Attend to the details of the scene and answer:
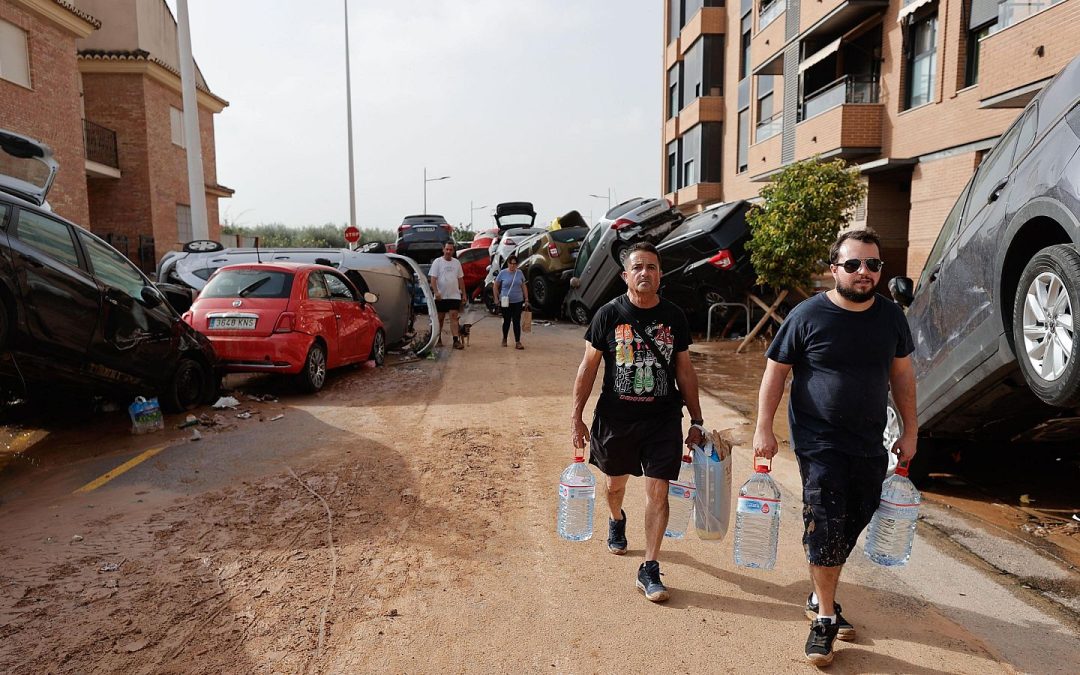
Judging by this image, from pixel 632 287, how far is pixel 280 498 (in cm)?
305

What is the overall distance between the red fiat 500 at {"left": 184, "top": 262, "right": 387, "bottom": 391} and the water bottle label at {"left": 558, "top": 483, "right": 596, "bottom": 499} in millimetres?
5577

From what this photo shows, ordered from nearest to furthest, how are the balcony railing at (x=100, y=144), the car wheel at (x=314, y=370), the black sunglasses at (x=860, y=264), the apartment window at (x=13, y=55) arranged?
1. the black sunglasses at (x=860, y=264)
2. the car wheel at (x=314, y=370)
3. the apartment window at (x=13, y=55)
4. the balcony railing at (x=100, y=144)

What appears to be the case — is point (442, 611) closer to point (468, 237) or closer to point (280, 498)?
point (280, 498)

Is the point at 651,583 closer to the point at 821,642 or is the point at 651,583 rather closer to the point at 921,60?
the point at 821,642

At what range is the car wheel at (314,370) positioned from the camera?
887cm

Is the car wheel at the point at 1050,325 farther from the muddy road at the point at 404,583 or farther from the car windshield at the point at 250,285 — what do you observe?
the car windshield at the point at 250,285

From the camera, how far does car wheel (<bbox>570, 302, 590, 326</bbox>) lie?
16.8 m

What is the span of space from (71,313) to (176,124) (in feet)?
72.0

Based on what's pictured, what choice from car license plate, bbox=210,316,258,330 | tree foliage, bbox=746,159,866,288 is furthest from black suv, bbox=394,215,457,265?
car license plate, bbox=210,316,258,330

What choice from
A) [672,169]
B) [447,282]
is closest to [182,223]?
[447,282]

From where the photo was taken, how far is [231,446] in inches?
263

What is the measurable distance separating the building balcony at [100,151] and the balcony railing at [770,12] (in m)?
20.2

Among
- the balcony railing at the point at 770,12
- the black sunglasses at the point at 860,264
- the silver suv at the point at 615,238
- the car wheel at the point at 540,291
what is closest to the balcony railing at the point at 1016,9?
the silver suv at the point at 615,238

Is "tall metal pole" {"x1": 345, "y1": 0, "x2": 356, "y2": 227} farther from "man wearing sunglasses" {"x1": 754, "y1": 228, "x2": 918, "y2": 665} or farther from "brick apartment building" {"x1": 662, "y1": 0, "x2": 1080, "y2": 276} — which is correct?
"man wearing sunglasses" {"x1": 754, "y1": 228, "x2": 918, "y2": 665}
